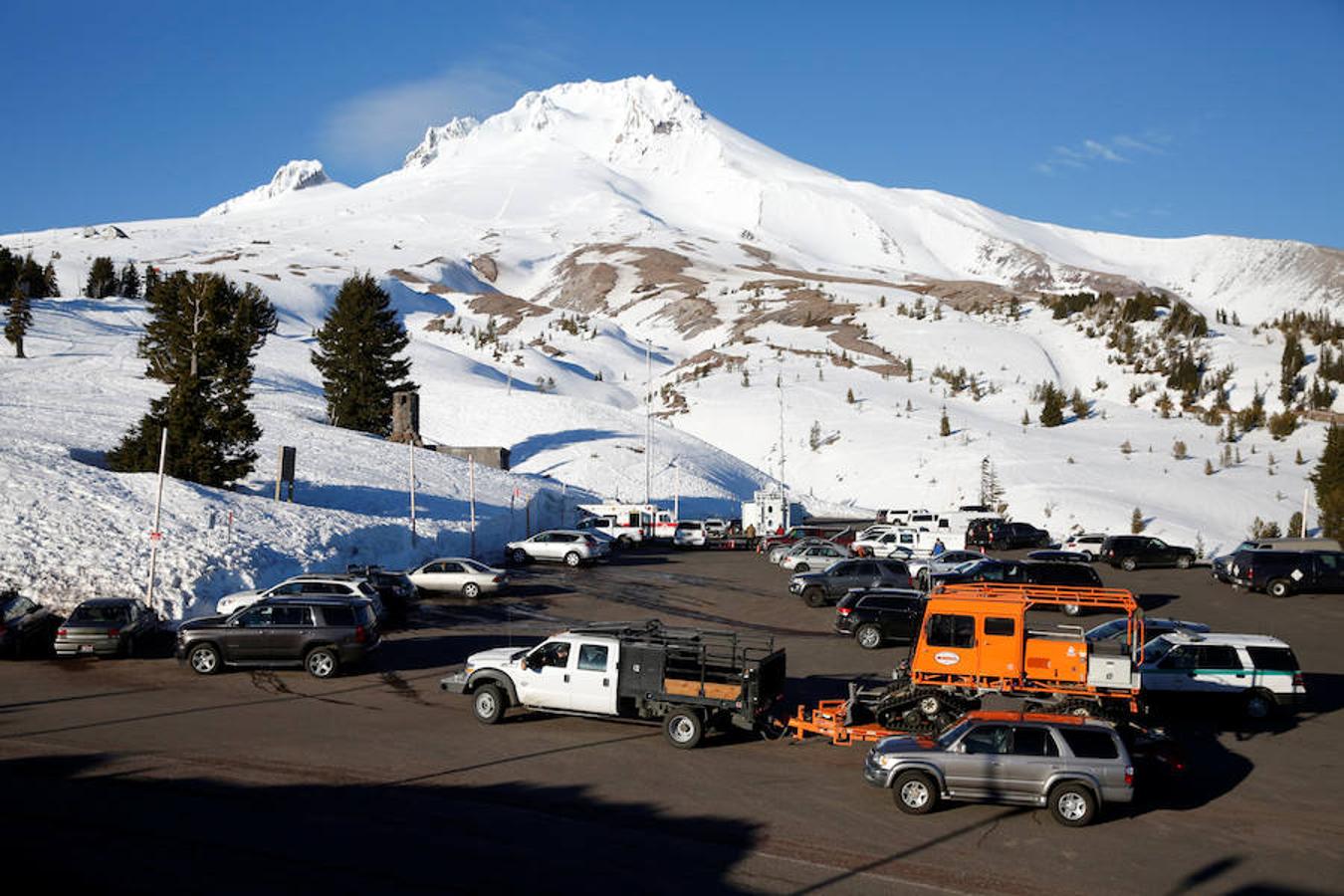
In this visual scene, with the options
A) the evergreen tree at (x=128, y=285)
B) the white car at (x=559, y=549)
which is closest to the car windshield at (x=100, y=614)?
the white car at (x=559, y=549)

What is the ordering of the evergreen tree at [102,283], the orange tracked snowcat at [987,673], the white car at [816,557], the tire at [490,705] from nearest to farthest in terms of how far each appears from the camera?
1. the orange tracked snowcat at [987,673]
2. the tire at [490,705]
3. the white car at [816,557]
4. the evergreen tree at [102,283]

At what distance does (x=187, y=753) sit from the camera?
14.5m

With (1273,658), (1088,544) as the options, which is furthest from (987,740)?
(1088,544)

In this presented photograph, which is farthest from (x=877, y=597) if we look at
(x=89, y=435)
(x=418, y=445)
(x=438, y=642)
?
(x=418, y=445)

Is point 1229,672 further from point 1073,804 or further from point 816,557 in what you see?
point 816,557

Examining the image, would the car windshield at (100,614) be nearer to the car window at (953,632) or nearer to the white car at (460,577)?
the white car at (460,577)

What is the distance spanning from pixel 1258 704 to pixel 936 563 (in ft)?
53.8

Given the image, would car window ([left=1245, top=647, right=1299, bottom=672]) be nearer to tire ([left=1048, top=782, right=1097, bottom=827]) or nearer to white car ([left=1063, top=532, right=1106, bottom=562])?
tire ([left=1048, top=782, right=1097, bottom=827])

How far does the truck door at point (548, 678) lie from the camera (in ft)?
55.0

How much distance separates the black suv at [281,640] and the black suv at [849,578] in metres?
14.5

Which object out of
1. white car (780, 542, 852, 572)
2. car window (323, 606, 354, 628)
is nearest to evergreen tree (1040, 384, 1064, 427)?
white car (780, 542, 852, 572)

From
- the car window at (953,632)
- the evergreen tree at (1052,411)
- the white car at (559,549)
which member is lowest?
the car window at (953,632)

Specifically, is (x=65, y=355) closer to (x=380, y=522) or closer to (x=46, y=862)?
(x=380, y=522)

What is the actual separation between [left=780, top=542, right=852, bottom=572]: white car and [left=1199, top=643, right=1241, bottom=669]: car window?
1835 centimetres
